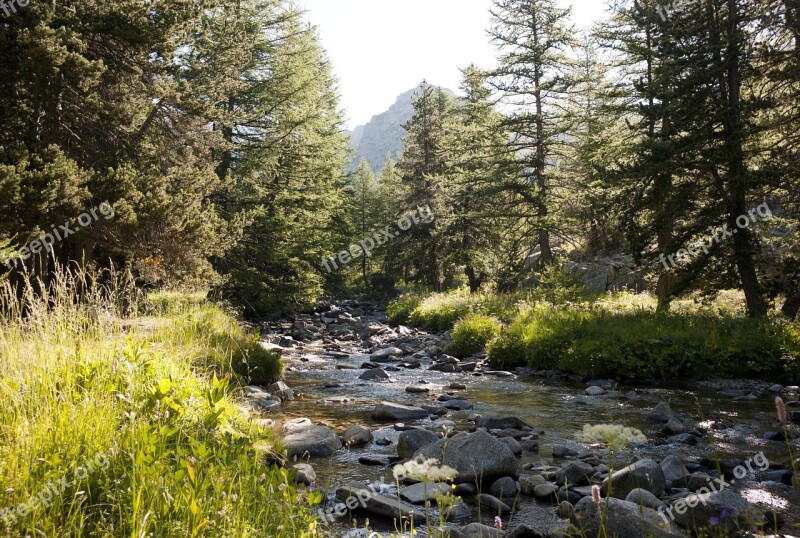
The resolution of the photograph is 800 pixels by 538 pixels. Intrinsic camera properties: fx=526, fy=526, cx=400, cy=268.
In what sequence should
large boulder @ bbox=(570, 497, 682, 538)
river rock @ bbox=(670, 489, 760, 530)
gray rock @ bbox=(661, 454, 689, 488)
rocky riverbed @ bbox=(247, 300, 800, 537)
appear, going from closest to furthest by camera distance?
large boulder @ bbox=(570, 497, 682, 538), river rock @ bbox=(670, 489, 760, 530), rocky riverbed @ bbox=(247, 300, 800, 537), gray rock @ bbox=(661, 454, 689, 488)

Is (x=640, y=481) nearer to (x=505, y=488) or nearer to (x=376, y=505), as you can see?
(x=505, y=488)

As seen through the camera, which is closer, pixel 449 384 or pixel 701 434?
pixel 701 434

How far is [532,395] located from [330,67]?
34.4m

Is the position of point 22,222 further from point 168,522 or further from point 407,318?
point 407,318

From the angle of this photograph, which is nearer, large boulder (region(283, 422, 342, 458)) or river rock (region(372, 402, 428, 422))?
large boulder (region(283, 422, 342, 458))

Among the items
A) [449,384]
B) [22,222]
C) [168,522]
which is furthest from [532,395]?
[22,222]

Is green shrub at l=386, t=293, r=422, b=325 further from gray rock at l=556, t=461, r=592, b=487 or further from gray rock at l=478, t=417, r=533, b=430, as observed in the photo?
gray rock at l=556, t=461, r=592, b=487

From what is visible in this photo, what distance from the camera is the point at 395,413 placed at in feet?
30.1

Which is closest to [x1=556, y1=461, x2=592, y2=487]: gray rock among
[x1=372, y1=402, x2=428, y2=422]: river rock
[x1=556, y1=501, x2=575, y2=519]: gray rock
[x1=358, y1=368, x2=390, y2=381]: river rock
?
[x1=556, y1=501, x2=575, y2=519]: gray rock

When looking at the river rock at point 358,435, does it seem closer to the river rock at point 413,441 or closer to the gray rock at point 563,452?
the river rock at point 413,441

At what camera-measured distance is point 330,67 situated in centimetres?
3928

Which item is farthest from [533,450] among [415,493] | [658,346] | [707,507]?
[658,346]

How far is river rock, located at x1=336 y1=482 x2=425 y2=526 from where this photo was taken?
5133mm

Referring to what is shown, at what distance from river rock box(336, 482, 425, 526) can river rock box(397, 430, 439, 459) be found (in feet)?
4.87
